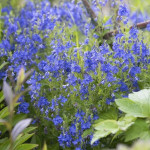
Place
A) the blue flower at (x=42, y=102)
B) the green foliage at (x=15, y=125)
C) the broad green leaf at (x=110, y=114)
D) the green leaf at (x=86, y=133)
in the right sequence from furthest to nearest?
the blue flower at (x=42, y=102) < the broad green leaf at (x=110, y=114) < the green leaf at (x=86, y=133) < the green foliage at (x=15, y=125)

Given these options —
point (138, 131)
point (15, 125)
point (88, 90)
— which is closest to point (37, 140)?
point (15, 125)

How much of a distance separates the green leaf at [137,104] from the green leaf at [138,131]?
6 centimetres

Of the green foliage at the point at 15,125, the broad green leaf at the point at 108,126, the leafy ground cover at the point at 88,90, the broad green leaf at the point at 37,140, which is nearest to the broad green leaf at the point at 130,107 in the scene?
the leafy ground cover at the point at 88,90

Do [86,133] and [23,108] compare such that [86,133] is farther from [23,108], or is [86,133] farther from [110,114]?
[23,108]

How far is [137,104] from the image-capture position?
6.83ft

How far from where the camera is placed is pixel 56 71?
2.65m

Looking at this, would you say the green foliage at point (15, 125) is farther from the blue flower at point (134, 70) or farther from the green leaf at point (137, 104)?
the blue flower at point (134, 70)

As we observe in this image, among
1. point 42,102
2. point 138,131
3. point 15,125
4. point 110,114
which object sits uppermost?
point 42,102

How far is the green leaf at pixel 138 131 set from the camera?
75.5 inches

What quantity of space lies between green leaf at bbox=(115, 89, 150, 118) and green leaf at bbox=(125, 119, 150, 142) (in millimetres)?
59

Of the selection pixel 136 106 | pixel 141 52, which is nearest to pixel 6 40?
pixel 141 52

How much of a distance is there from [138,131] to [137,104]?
203 mm

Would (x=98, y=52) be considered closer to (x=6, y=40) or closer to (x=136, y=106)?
(x=136, y=106)

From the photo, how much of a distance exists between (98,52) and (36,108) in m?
0.85
